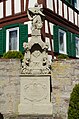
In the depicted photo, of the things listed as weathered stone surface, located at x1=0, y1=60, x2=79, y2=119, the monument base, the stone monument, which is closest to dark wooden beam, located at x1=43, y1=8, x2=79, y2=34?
the stone monument

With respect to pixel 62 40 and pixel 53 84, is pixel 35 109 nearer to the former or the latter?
pixel 53 84

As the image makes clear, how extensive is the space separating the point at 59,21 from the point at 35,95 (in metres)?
5.95

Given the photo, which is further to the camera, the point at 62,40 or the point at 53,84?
the point at 62,40

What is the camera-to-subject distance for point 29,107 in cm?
959

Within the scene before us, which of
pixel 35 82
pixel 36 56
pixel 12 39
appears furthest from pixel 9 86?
pixel 12 39

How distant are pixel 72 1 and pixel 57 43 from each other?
3.51 m

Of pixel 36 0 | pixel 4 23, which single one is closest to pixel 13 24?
pixel 4 23

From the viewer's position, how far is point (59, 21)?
14531 millimetres

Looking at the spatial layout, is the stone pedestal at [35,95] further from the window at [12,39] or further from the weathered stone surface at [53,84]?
the window at [12,39]

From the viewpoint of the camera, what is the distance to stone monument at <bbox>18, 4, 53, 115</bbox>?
9586mm

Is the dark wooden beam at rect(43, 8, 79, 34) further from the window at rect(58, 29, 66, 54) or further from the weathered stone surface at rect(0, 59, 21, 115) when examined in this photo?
the weathered stone surface at rect(0, 59, 21, 115)

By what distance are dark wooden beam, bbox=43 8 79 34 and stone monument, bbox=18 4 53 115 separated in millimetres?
3813

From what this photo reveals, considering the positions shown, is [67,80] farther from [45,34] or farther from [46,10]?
[46,10]

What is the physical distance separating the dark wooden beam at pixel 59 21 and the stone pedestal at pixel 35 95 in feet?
14.7
